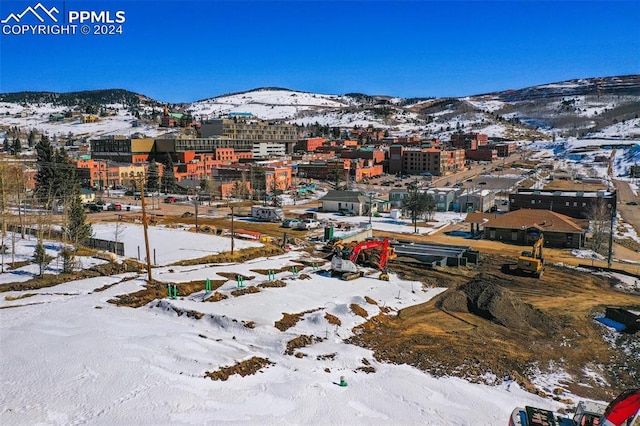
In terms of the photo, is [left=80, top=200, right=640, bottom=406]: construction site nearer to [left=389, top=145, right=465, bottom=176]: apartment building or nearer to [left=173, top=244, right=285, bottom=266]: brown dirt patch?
[left=173, top=244, right=285, bottom=266]: brown dirt patch

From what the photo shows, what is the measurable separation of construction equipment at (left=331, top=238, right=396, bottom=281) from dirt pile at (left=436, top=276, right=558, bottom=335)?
409 centimetres

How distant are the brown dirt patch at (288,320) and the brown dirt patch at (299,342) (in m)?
0.99

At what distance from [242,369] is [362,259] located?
1441cm

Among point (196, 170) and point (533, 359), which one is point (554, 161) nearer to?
point (196, 170)

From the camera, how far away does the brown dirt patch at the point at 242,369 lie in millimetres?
12562

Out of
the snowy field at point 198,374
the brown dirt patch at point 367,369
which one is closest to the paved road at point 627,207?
the snowy field at point 198,374

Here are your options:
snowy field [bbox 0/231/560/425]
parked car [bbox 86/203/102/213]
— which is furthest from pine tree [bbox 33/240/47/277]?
parked car [bbox 86/203/102/213]

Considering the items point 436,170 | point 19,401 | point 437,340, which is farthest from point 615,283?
point 436,170

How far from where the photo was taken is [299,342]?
1540cm

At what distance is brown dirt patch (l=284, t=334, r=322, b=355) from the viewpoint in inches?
584

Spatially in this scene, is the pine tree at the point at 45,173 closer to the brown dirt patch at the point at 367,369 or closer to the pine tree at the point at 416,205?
the pine tree at the point at 416,205

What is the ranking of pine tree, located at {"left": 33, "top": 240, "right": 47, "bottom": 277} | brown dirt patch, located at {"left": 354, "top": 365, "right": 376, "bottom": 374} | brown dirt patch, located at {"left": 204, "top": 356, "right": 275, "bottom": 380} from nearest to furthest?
brown dirt patch, located at {"left": 204, "top": 356, "right": 275, "bottom": 380} → brown dirt patch, located at {"left": 354, "top": 365, "right": 376, "bottom": 374} → pine tree, located at {"left": 33, "top": 240, "right": 47, "bottom": 277}

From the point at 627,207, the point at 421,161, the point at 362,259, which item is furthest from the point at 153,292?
the point at 421,161

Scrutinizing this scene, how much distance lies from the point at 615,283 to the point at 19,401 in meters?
27.4
